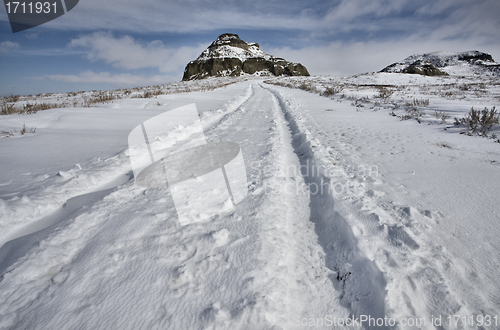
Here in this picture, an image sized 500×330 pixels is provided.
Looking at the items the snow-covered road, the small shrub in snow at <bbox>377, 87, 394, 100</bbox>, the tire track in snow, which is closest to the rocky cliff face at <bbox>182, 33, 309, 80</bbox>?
the small shrub in snow at <bbox>377, 87, 394, 100</bbox>

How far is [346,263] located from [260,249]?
653 mm

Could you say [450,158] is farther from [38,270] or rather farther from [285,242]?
[38,270]

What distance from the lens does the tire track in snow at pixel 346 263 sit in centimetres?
129

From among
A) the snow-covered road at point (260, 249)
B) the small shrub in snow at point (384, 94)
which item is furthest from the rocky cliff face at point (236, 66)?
the snow-covered road at point (260, 249)

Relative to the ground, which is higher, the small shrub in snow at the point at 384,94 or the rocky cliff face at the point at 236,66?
the rocky cliff face at the point at 236,66

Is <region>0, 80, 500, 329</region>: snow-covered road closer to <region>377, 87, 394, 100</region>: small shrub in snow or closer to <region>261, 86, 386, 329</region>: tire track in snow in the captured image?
<region>261, 86, 386, 329</region>: tire track in snow

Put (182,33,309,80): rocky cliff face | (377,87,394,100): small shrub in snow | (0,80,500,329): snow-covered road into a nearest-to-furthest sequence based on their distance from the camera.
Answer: (0,80,500,329): snow-covered road, (377,87,394,100): small shrub in snow, (182,33,309,80): rocky cliff face

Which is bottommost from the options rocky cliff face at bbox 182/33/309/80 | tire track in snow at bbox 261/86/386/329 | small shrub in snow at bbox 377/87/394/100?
tire track in snow at bbox 261/86/386/329

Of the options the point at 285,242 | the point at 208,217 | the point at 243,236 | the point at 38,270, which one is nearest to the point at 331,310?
the point at 285,242

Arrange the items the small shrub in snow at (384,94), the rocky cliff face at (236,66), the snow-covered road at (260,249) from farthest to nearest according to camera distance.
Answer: the rocky cliff face at (236,66)
the small shrub in snow at (384,94)
the snow-covered road at (260,249)

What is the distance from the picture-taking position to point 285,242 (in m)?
1.68

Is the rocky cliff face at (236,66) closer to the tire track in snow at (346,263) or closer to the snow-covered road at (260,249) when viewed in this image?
the snow-covered road at (260,249)

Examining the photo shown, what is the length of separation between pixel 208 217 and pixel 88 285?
0.95m

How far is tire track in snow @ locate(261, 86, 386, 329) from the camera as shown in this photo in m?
1.29
